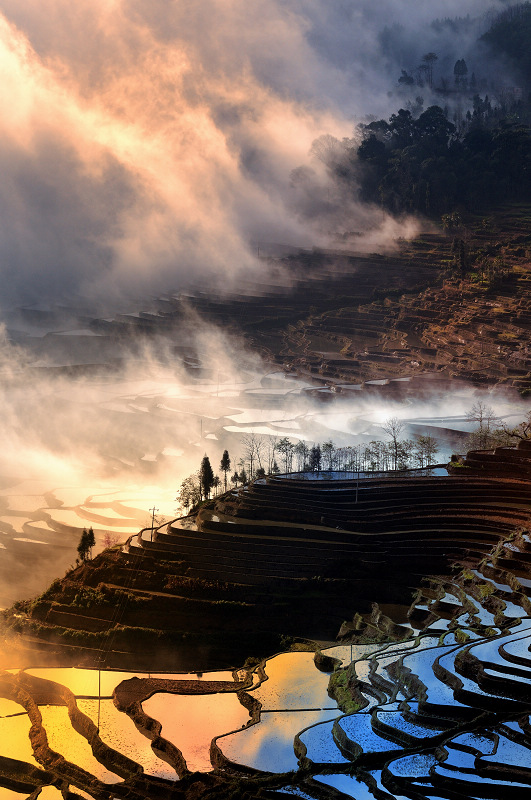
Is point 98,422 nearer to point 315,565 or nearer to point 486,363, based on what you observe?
point 486,363

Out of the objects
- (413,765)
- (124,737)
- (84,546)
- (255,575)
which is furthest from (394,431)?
(413,765)

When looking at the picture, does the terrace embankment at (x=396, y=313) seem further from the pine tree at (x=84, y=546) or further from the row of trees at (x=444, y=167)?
the pine tree at (x=84, y=546)

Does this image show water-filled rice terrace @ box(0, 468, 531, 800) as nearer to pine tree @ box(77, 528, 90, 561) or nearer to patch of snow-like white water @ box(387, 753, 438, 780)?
patch of snow-like white water @ box(387, 753, 438, 780)

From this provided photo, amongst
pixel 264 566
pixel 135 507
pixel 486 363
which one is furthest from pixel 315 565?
pixel 486 363

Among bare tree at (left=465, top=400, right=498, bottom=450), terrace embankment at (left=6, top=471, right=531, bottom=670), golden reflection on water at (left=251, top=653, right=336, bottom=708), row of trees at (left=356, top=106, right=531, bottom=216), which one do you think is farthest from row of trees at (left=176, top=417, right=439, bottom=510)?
row of trees at (left=356, top=106, right=531, bottom=216)

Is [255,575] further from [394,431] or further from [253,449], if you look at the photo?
[253,449]

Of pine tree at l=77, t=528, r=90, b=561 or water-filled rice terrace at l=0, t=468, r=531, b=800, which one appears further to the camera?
pine tree at l=77, t=528, r=90, b=561
